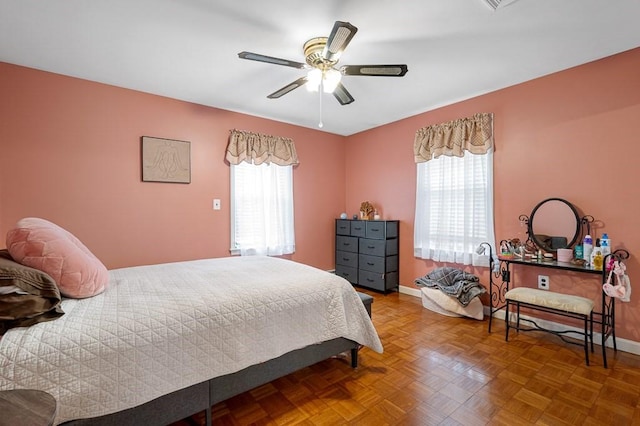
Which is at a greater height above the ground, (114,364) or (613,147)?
(613,147)

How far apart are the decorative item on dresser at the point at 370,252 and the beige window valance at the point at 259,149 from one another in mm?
1309

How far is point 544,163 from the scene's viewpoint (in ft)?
9.32

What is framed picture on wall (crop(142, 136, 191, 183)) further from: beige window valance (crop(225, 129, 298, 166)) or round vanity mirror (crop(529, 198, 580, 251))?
round vanity mirror (crop(529, 198, 580, 251))

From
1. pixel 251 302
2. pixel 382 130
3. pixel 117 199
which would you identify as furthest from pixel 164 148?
pixel 382 130

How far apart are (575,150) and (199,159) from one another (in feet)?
12.5

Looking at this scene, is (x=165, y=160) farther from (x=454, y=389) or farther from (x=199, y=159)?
(x=454, y=389)

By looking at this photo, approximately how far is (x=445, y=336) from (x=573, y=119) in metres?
2.28

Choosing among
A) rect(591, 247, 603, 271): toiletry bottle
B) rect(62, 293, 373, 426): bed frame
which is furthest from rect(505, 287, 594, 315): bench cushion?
rect(62, 293, 373, 426): bed frame

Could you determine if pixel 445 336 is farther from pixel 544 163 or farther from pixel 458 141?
pixel 458 141

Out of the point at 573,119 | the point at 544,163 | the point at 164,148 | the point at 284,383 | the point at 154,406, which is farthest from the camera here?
the point at 164,148

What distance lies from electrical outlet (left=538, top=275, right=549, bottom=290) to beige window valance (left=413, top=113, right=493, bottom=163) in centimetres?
137

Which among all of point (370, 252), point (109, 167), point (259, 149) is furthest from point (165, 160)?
point (370, 252)

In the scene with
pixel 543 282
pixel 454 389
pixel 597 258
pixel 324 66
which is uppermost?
pixel 324 66

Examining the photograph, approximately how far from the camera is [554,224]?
2.76m
